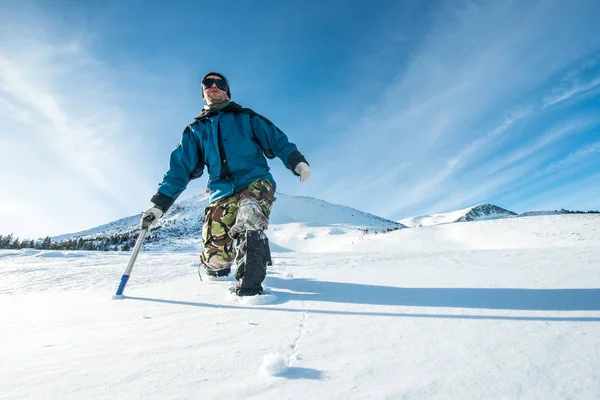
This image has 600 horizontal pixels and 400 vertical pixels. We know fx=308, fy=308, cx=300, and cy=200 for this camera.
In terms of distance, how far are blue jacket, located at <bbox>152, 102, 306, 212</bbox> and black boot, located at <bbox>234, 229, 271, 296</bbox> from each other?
725 mm

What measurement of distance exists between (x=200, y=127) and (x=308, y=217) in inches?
1428

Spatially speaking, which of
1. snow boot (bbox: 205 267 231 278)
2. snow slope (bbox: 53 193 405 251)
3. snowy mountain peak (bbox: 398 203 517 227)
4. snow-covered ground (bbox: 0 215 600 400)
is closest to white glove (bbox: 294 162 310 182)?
snow-covered ground (bbox: 0 215 600 400)

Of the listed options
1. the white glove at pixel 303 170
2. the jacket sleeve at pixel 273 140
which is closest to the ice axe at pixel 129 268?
the jacket sleeve at pixel 273 140

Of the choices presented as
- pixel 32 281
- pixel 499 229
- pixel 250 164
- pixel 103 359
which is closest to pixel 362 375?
pixel 103 359

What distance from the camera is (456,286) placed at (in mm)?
2258

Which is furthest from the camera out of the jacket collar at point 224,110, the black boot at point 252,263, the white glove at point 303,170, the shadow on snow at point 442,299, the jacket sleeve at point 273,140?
the jacket collar at point 224,110

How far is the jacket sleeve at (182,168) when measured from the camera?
11.0 feet

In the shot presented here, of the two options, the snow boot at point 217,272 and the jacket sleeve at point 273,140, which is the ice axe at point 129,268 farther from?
the jacket sleeve at point 273,140

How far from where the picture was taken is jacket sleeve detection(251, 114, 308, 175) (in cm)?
324

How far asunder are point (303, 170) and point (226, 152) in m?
0.83

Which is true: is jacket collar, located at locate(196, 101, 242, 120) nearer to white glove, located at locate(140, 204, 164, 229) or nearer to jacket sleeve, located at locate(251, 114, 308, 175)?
jacket sleeve, located at locate(251, 114, 308, 175)

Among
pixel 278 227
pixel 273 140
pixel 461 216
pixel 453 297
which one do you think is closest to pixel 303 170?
pixel 273 140

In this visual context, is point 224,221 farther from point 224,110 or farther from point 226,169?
point 224,110

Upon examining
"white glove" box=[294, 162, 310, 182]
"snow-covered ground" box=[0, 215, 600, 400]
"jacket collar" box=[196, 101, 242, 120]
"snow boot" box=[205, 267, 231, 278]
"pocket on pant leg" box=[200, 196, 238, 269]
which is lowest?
"snow-covered ground" box=[0, 215, 600, 400]
